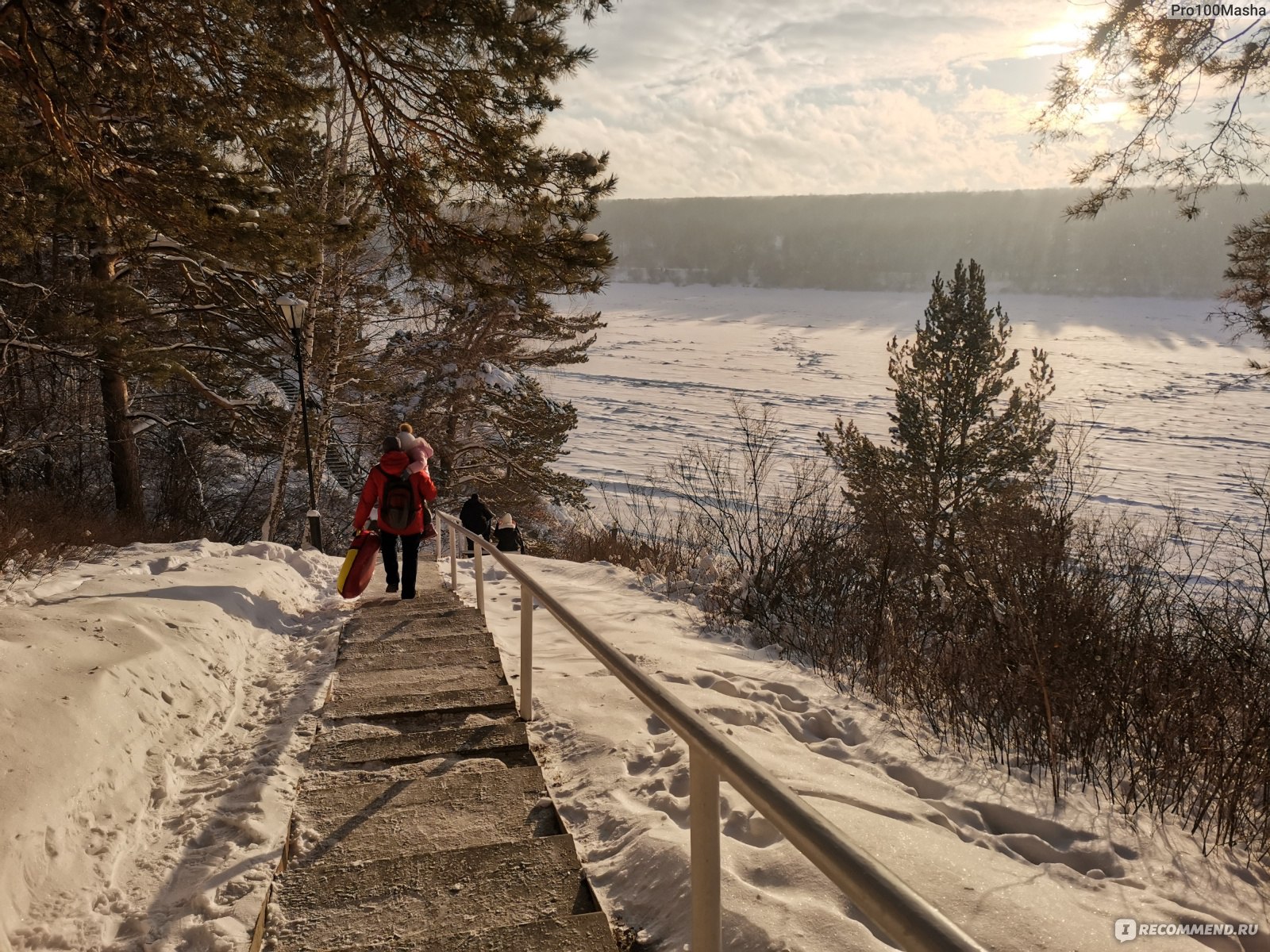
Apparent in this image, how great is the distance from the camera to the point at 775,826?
1.96 m

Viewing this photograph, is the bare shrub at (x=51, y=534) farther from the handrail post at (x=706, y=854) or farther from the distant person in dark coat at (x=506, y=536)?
the handrail post at (x=706, y=854)

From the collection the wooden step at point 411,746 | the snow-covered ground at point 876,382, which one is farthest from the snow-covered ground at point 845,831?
the snow-covered ground at point 876,382

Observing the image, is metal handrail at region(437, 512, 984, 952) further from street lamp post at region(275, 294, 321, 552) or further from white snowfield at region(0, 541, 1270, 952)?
street lamp post at region(275, 294, 321, 552)

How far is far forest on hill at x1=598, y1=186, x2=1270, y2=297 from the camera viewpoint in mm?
103375

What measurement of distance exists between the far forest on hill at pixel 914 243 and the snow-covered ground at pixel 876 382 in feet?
23.3

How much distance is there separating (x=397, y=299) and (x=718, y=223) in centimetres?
12431

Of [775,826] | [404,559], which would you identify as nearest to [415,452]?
[404,559]

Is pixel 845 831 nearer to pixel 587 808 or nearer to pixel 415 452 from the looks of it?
pixel 587 808

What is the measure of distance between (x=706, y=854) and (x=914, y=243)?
135798 millimetres

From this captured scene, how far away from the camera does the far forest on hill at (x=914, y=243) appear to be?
103 meters

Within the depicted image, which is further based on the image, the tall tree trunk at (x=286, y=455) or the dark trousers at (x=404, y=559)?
the tall tree trunk at (x=286, y=455)

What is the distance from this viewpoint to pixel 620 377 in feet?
216

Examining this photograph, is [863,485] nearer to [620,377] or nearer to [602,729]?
[602,729]

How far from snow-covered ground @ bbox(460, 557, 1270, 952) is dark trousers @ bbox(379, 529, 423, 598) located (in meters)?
2.53
